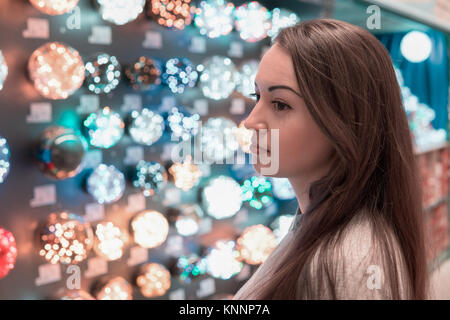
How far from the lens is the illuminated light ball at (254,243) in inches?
87.6

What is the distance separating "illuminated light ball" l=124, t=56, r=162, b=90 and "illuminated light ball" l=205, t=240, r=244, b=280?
816 mm

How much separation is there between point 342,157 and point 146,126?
973 mm

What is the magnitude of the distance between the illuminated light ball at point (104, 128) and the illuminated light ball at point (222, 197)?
1.83 ft

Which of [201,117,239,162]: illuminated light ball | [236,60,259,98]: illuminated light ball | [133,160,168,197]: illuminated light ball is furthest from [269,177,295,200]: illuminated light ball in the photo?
[133,160,168,197]: illuminated light ball

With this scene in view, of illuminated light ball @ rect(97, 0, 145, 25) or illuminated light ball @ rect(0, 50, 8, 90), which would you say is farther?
illuminated light ball @ rect(97, 0, 145, 25)

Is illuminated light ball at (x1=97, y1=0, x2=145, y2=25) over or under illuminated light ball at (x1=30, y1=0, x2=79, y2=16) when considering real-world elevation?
over

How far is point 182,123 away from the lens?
1.88 meters

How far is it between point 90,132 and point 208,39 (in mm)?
794

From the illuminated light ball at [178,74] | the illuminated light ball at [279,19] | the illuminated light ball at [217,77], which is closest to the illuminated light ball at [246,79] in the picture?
the illuminated light ball at [217,77]

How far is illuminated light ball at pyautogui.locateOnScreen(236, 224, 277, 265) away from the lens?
222cm

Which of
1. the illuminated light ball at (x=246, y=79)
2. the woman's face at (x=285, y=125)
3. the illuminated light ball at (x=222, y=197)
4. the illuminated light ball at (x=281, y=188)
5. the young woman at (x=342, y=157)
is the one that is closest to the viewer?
the young woman at (x=342, y=157)

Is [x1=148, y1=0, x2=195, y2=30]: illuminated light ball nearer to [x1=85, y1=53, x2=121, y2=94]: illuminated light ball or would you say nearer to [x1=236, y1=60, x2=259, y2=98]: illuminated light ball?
[x1=85, y1=53, x2=121, y2=94]: illuminated light ball

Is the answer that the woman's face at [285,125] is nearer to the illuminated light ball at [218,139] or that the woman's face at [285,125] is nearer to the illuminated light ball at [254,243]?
the illuminated light ball at [218,139]

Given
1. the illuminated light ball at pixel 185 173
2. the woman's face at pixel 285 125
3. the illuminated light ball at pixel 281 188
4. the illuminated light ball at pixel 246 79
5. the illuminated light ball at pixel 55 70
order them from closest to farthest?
the woman's face at pixel 285 125 < the illuminated light ball at pixel 55 70 < the illuminated light ball at pixel 185 173 < the illuminated light ball at pixel 246 79 < the illuminated light ball at pixel 281 188
